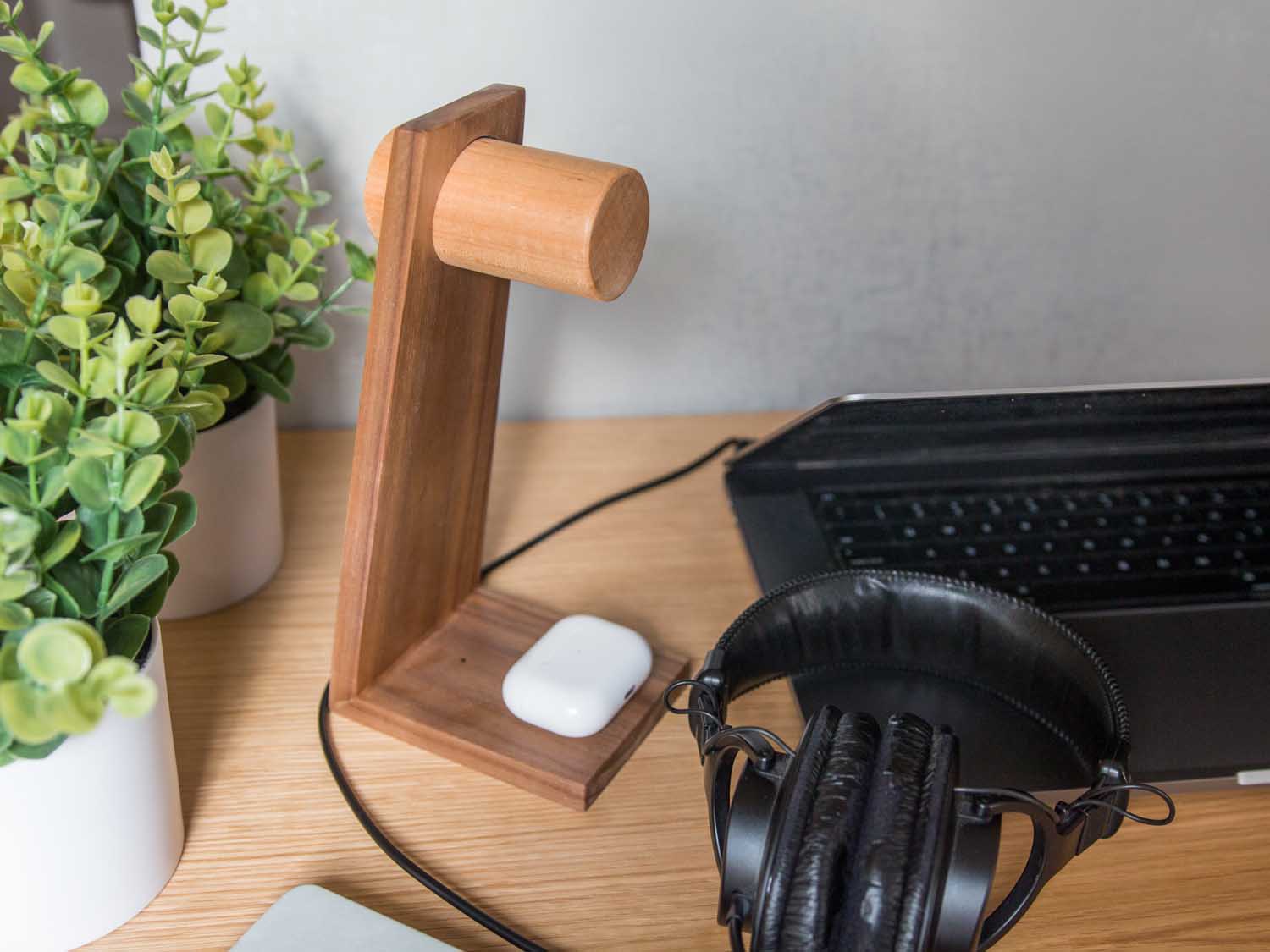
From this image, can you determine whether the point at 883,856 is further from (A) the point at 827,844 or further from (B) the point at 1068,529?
(B) the point at 1068,529

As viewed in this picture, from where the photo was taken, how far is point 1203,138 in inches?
30.6

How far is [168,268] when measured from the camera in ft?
1.48

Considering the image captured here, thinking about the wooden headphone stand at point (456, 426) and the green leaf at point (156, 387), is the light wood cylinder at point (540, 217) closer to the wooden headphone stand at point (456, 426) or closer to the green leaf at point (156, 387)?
the wooden headphone stand at point (456, 426)

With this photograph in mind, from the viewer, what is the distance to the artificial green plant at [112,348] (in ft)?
1.08

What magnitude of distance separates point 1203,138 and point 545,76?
452 mm

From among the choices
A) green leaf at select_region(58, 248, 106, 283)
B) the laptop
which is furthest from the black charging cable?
green leaf at select_region(58, 248, 106, 283)

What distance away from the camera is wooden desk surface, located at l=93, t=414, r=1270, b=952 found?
445 millimetres

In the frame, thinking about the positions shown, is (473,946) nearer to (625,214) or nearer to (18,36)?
(625,214)

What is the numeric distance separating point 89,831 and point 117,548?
0.10 metres

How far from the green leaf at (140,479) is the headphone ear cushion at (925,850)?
0.85 feet

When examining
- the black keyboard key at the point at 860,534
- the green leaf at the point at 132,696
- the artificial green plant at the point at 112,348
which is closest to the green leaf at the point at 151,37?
the artificial green plant at the point at 112,348

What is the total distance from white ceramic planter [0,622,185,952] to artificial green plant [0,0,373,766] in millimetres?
20

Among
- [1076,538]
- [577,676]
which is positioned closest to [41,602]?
[577,676]

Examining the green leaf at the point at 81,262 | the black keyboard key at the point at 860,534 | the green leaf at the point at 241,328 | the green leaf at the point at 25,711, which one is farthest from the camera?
the black keyboard key at the point at 860,534
